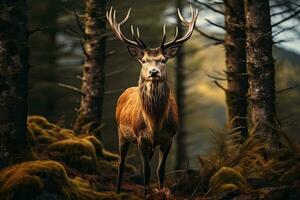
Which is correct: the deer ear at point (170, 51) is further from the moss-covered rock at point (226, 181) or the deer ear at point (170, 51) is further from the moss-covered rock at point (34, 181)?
the moss-covered rock at point (34, 181)

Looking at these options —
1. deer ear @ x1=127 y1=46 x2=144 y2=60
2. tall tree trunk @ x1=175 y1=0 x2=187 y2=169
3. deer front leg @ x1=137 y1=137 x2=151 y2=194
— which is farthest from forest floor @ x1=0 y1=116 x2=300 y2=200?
tall tree trunk @ x1=175 y1=0 x2=187 y2=169

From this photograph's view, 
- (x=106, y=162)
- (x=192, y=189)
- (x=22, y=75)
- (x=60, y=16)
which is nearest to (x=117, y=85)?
(x=60, y=16)

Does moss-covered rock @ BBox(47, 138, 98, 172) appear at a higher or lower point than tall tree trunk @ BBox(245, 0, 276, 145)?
lower

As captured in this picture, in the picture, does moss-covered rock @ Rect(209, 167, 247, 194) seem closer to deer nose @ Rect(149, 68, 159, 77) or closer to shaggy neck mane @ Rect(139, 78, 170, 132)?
Answer: shaggy neck mane @ Rect(139, 78, 170, 132)

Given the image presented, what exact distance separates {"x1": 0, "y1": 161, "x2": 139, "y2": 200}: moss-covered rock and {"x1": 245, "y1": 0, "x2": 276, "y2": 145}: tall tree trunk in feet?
11.3

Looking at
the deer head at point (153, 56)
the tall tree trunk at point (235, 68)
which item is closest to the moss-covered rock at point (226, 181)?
the deer head at point (153, 56)

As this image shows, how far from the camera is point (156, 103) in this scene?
376 inches

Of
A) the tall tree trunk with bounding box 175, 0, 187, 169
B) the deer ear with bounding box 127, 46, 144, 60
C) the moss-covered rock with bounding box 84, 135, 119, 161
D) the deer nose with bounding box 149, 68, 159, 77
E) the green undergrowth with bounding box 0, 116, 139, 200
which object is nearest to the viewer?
the green undergrowth with bounding box 0, 116, 139, 200

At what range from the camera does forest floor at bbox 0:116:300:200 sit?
25.8ft

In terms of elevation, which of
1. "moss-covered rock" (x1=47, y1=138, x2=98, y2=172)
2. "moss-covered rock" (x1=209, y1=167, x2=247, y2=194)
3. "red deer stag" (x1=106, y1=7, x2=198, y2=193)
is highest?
"red deer stag" (x1=106, y1=7, x2=198, y2=193)

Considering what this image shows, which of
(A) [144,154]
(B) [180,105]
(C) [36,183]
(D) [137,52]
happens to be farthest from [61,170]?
(B) [180,105]

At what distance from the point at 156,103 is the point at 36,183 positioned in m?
2.53

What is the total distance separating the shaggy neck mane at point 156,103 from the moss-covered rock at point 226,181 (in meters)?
1.20

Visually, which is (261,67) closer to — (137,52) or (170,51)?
(170,51)
